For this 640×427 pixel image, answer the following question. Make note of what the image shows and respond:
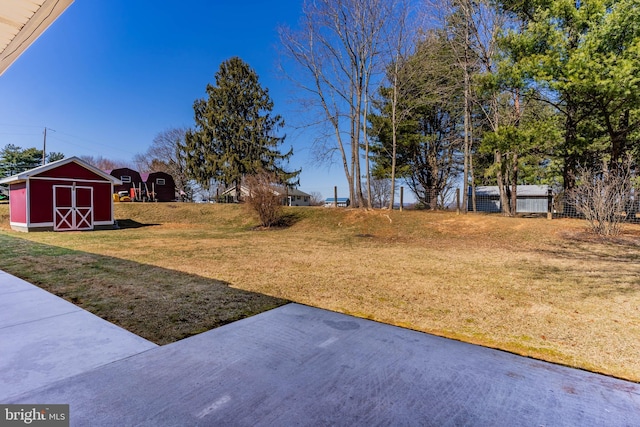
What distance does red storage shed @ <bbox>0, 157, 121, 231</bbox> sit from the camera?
12.5 m

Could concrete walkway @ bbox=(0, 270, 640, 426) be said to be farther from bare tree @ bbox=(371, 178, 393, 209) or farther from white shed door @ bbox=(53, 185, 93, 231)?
bare tree @ bbox=(371, 178, 393, 209)

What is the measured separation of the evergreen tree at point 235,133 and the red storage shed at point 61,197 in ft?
38.0

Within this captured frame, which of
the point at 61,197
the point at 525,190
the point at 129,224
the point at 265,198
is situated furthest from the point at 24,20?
the point at 525,190

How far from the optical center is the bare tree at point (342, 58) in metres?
14.6

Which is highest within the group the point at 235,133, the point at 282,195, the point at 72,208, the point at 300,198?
the point at 235,133

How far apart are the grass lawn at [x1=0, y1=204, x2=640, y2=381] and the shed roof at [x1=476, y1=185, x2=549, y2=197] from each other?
40.9 ft

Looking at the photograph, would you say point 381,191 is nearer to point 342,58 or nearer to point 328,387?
point 342,58

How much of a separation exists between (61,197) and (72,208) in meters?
0.60

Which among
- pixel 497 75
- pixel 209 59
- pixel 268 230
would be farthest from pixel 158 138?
pixel 497 75

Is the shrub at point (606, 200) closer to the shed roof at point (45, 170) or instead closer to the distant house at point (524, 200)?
the distant house at point (524, 200)

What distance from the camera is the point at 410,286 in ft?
13.8

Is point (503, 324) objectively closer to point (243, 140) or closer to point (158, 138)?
point (243, 140)

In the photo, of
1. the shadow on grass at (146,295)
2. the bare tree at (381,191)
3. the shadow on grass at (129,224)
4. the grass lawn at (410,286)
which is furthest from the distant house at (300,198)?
the shadow on grass at (146,295)

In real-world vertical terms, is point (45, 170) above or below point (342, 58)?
below
